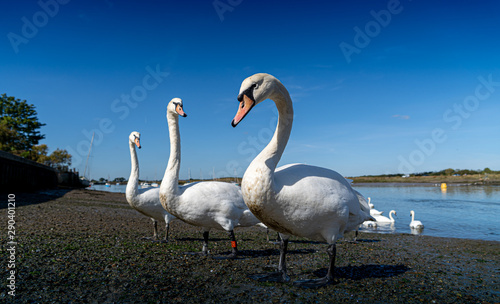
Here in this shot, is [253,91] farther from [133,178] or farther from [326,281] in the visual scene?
[133,178]

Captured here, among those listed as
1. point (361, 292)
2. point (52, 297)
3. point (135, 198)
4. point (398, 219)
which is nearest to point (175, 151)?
point (135, 198)

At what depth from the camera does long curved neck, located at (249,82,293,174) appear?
4.53m

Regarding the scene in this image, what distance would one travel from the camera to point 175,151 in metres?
8.16

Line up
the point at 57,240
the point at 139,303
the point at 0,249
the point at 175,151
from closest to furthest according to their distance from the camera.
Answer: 1. the point at 139,303
2. the point at 0,249
3. the point at 57,240
4. the point at 175,151

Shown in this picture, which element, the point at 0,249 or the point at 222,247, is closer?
the point at 0,249

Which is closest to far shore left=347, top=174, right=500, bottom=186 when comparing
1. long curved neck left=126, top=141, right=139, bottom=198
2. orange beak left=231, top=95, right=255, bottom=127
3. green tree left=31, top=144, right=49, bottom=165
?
green tree left=31, top=144, right=49, bottom=165

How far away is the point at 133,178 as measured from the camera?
32.1 feet

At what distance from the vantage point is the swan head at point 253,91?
4.24 m

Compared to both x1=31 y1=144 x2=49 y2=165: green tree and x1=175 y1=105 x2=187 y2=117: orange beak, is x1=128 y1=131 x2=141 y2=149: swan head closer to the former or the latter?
x1=175 y1=105 x2=187 y2=117: orange beak

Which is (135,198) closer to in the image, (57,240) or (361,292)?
(57,240)

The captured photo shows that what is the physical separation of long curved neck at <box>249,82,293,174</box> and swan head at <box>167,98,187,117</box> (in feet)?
12.5

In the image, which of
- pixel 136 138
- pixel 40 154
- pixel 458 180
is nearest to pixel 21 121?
pixel 40 154

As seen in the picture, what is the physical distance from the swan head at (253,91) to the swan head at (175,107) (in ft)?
12.8

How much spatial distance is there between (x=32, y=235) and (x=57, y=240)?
2.68ft
